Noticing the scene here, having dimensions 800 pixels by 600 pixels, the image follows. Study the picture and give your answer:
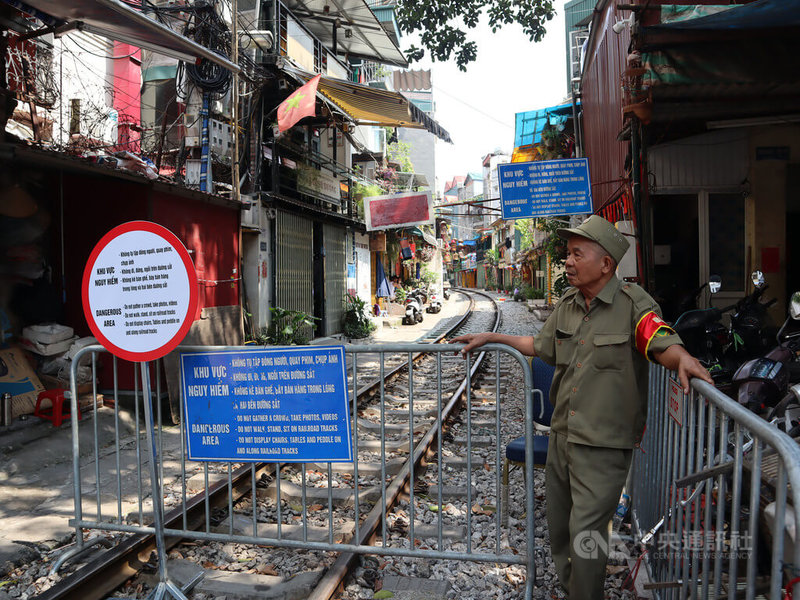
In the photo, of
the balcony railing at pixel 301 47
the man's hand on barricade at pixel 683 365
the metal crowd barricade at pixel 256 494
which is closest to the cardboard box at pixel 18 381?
the metal crowd barricade at pixel 256 494

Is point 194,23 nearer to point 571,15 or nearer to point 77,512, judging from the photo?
point 77,512

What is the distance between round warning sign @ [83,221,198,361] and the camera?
3123 mm

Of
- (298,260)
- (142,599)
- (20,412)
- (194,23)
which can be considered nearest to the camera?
(142,599)

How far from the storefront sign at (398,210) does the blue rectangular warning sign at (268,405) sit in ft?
38.7

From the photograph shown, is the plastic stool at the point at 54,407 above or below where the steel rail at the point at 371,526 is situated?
above

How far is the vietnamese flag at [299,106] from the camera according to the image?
1007 cm

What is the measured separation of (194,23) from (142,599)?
9798mm

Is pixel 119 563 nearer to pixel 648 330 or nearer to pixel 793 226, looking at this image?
pixel 648 330

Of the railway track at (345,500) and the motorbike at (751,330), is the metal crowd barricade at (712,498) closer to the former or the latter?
the railway track at (345,500)

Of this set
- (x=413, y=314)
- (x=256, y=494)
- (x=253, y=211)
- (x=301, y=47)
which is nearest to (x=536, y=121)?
(x=301, y=47)

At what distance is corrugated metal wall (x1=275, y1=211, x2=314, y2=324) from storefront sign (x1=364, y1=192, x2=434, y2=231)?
1762 mm

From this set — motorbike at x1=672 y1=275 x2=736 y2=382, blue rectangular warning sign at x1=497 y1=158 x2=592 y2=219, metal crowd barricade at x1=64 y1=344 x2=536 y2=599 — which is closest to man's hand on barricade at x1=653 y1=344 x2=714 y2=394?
metal crowd barricade at x1=64 y1=344 x2=536 y2=599

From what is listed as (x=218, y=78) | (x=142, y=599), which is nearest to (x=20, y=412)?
(x=142, y=599)

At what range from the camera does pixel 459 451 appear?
5977mm
